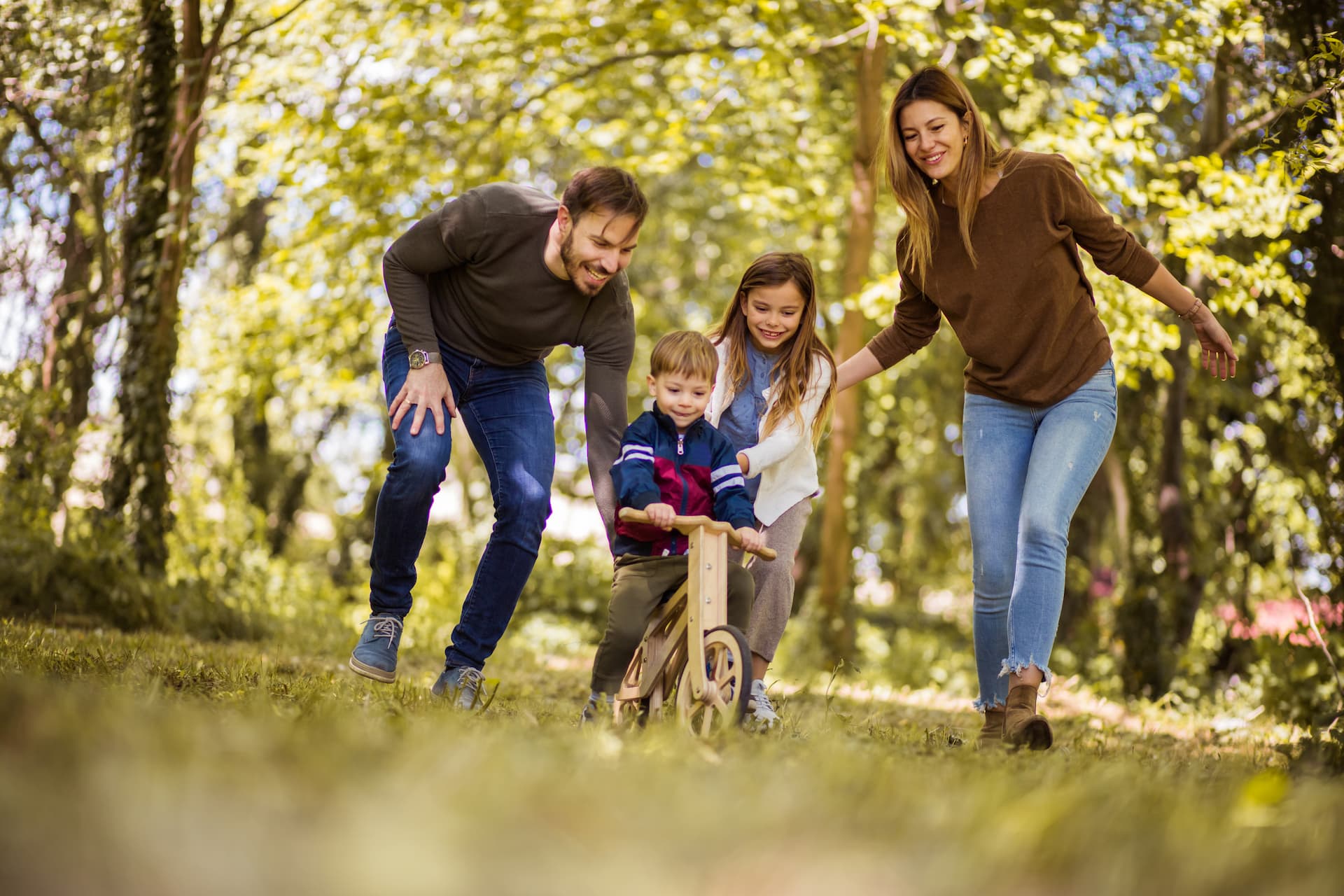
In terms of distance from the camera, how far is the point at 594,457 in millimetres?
3582

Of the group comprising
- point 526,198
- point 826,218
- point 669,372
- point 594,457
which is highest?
point 826,218

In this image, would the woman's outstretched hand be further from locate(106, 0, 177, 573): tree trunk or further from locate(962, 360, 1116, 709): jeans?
locate(106, 0, 177, 573): tree trunk

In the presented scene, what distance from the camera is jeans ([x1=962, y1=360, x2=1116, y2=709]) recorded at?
3.37 metres

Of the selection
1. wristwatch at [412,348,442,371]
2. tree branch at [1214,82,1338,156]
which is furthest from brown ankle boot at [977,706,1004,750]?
tree branch at [1214,82,1338,156]

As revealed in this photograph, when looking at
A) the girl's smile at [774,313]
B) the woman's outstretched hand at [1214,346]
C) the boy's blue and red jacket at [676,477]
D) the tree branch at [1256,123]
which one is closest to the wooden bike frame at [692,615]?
the boy's blue and red jacket at [676,477]

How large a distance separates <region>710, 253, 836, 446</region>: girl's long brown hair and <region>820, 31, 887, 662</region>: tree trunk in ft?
13.5

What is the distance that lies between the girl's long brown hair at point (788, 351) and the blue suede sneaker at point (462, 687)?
4.25 feet

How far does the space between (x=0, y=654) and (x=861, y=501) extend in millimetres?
8449

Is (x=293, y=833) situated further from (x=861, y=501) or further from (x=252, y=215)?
(x=252, y=215)

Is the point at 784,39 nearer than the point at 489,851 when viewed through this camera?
No

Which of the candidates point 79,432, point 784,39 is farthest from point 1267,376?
point 79,432

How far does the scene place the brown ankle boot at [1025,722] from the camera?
3123mm

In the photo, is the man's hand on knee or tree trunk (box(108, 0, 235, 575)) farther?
tree trunk (box(108, 0, 235, 575))

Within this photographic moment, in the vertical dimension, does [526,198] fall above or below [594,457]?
above
